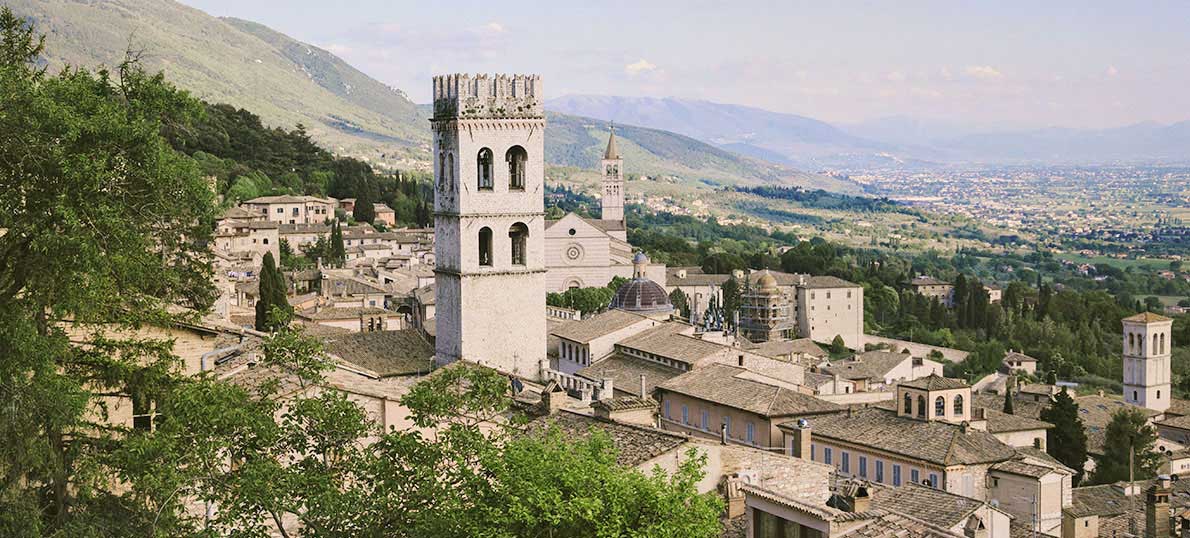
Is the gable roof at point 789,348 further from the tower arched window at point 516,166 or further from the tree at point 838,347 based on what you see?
the tower arched window at point 516,166

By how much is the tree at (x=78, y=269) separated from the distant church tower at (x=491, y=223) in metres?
22.8

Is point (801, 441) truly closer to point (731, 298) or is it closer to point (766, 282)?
point (766, 282)

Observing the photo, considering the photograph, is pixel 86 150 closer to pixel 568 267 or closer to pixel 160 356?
pixel 160 356

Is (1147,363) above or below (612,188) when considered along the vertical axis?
below

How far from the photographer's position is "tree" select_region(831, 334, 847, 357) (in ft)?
303

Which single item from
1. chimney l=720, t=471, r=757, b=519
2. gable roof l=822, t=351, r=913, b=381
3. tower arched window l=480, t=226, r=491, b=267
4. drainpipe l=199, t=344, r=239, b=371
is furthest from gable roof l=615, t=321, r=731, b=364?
chimney l=720, t=471, r=757, b=519

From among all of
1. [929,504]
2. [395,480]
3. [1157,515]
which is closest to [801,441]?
[1157,515]

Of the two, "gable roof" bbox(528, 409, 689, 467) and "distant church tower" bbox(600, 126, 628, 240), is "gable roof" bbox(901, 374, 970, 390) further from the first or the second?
"distant church tower" bbox(600, 126, 628, 240)

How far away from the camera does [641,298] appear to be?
63875 mm

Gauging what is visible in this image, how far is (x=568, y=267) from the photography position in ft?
290

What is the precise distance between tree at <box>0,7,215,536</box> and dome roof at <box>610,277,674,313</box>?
45.6 metres

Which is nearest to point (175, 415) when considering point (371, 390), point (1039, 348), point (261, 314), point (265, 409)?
point (265, 409)

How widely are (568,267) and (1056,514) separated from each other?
5565cm

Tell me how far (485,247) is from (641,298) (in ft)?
75.7
